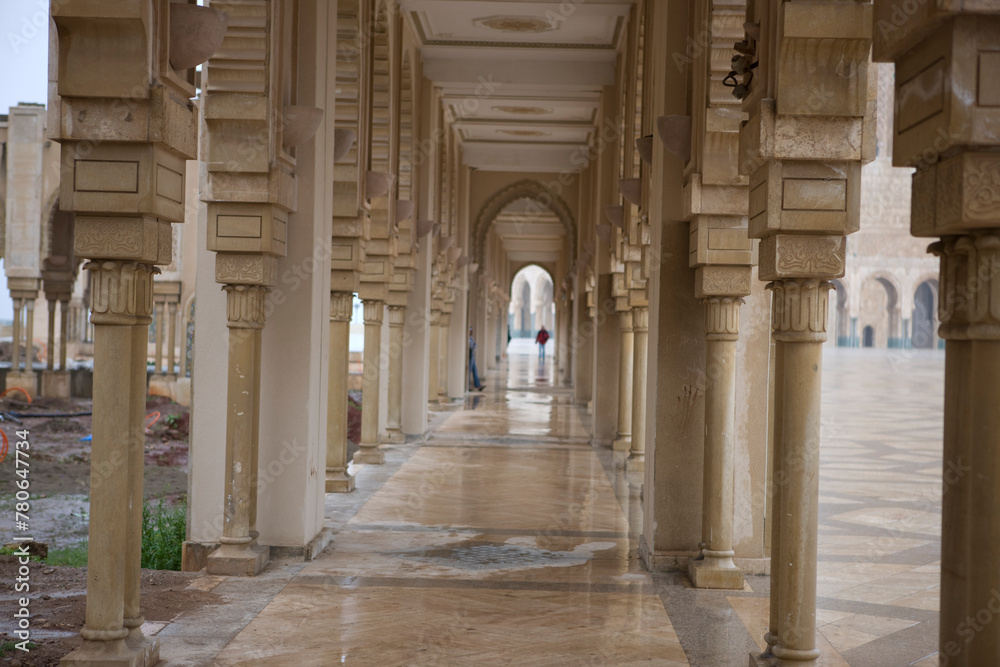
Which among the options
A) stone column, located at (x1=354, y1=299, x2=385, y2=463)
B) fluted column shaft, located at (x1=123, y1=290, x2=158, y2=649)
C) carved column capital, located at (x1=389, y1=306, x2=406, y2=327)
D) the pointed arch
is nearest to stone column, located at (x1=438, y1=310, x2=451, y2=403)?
the pointed arch

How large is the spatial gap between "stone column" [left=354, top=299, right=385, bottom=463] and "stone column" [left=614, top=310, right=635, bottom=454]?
313 centimetres

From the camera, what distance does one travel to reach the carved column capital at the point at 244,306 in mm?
6043

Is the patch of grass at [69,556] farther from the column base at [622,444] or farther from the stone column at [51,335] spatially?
the stone column at [51,335]

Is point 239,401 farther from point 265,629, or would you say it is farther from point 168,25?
point 168,25

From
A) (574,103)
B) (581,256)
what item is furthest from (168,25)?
(581,256)

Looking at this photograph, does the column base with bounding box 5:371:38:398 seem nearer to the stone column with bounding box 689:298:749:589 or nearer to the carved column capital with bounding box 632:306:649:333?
the carved column capital with bounding box 632:306:649:333

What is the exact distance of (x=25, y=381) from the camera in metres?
20.1

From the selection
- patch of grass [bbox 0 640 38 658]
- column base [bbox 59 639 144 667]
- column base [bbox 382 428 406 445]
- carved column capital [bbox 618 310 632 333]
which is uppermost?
carved column capital [bbox 618 310 632 333]

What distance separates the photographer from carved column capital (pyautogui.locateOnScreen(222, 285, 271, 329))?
604 centimetres

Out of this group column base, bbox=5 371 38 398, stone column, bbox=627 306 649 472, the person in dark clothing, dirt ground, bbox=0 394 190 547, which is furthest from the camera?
the person in dark clothing

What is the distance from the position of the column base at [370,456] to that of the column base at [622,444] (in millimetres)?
3187

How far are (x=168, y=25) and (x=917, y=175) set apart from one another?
3217 millimetres

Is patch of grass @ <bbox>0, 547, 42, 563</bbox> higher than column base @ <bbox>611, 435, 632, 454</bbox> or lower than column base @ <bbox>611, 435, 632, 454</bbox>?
lower

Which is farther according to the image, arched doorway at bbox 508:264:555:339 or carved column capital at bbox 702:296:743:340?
arched doorway at bbox 508:264:555:339
